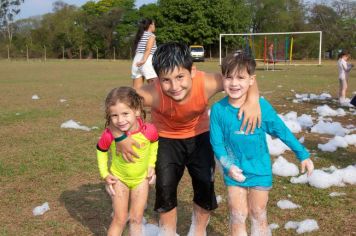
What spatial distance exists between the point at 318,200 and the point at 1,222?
10.1 ft

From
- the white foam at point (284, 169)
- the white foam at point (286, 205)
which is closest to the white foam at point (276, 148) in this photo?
the white foam at point (284, 169)

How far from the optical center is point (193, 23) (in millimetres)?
57188

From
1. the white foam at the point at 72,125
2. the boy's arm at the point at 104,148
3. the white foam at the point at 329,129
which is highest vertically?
the boy's arm at the point at 104,148

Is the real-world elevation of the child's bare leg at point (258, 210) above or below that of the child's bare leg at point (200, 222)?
above

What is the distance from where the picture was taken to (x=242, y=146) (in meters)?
2.90

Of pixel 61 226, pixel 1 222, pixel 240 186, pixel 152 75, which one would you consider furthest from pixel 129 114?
pixel 152 75

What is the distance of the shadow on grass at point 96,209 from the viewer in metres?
3.83

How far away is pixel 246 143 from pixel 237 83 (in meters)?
0.41

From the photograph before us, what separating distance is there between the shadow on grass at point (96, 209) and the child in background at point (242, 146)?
2.74 ft

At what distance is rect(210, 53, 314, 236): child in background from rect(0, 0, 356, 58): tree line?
45.1m

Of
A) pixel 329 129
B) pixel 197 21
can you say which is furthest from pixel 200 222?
pixel 197 21

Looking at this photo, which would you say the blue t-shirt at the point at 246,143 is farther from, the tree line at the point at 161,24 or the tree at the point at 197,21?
the tree at the point at 197,21

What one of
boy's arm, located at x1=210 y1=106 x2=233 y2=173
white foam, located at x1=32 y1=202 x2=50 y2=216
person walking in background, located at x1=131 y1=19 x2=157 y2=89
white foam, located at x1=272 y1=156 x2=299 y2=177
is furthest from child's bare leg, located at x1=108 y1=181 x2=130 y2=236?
person walking in background, located at x1=131 y1=19 x2=157 y2=89

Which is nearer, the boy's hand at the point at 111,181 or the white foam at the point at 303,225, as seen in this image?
the boy's hand at the point at 111,181
